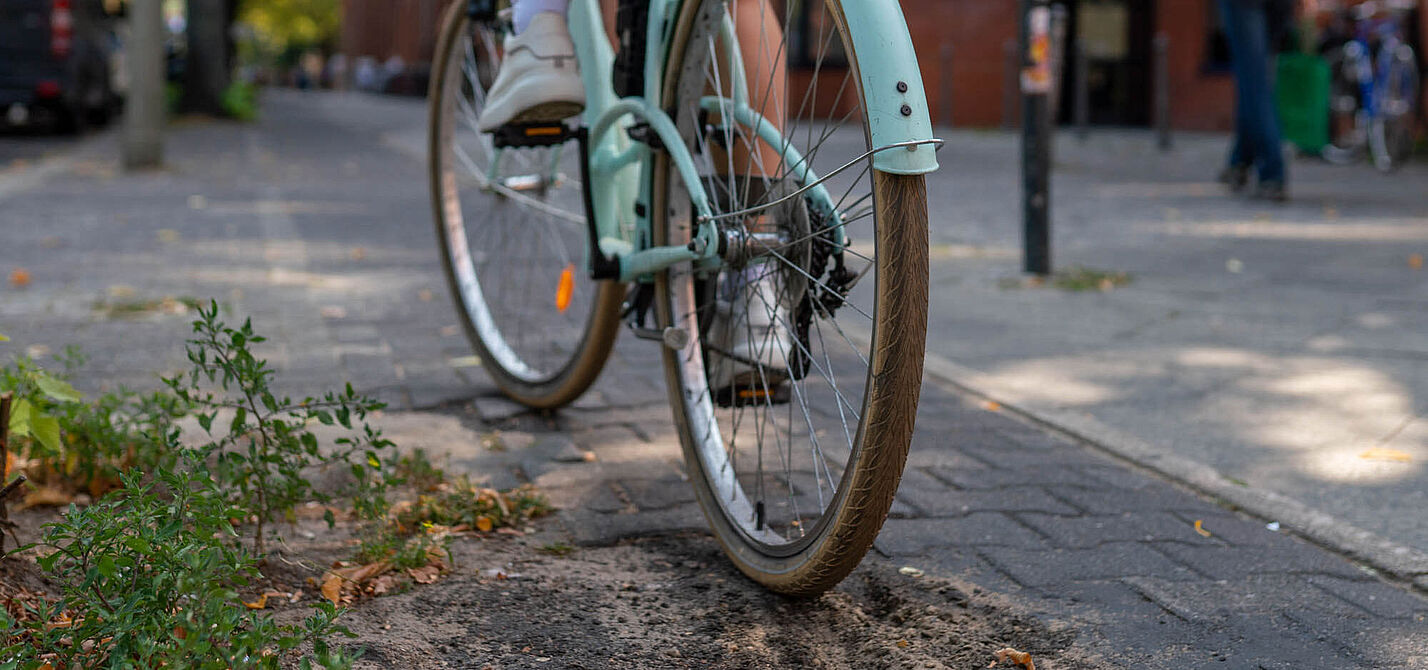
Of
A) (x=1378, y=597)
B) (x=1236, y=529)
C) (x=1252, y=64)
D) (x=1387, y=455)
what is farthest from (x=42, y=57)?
(x=1378, y=597)

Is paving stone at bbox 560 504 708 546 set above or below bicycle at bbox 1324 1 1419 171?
below

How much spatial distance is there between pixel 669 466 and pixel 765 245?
37.3 inches

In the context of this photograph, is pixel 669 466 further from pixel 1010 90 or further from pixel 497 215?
pixel 1010 90

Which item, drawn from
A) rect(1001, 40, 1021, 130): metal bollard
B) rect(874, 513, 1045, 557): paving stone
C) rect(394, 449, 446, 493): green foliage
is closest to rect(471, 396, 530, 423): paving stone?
rect(394, 449, 446, 493): green foliage

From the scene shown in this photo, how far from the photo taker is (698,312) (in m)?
2.74

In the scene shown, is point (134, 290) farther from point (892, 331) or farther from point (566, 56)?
point (892, 331)

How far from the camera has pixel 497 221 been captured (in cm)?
411

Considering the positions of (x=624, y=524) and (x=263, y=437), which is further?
(x=624, y=524)

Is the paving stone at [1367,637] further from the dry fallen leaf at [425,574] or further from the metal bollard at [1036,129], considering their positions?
the metal bollard at [1036,129]

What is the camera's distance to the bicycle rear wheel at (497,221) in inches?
142

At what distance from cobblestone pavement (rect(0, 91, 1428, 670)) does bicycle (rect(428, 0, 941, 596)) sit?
25cm

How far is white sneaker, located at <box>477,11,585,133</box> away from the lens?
312 cm

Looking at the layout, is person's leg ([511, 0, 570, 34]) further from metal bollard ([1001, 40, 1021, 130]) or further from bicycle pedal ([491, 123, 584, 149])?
metal bollard ([1001, 40, 1021, 130])

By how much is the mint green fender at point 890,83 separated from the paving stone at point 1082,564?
35.4 inches
